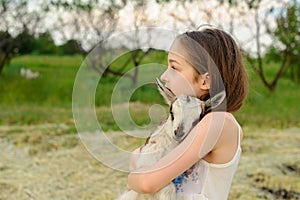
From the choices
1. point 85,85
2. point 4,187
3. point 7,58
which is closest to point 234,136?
point 85,85

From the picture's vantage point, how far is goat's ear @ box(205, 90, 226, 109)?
116 cm

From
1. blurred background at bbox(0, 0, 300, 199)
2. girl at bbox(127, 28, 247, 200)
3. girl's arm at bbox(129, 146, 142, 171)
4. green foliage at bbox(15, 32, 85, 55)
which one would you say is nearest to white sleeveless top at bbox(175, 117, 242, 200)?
girl at bbox(127, 28, 247, 200)

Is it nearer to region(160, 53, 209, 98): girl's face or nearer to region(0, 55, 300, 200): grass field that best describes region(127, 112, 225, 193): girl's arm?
Result: region(160, 53, 209, 98): girl's face

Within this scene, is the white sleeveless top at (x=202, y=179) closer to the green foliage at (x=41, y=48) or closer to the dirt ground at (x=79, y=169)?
the dirt ground at (x=79, y=169)

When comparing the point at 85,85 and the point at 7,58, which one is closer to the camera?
the point at 85,85

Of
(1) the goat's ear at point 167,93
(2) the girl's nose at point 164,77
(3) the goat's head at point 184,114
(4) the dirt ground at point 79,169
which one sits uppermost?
(2) the girl's nose at point 164,77

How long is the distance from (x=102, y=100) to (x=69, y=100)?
1.09 metres

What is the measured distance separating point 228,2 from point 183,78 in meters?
6.47

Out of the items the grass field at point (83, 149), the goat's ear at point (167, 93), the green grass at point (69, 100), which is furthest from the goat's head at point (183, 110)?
the green grass at point (69, 100)

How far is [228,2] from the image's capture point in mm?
7461

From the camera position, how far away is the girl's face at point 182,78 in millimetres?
1171

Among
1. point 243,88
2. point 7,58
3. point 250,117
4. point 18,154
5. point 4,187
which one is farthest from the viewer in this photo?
point 7,58

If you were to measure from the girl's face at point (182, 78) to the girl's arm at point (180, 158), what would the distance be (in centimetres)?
8

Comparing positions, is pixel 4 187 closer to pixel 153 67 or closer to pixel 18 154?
→ pixel 18 154
